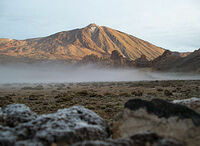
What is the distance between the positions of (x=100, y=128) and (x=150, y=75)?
87.2 m

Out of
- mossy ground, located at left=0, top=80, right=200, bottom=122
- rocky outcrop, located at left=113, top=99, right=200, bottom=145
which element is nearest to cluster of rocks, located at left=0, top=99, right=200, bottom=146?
rocky outcrop, located at left=113, top=99, right=200, bottom=145

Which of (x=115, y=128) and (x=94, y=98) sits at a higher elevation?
(x=115, y=128)

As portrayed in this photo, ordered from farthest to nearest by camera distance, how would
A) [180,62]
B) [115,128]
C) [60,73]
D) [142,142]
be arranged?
[60,73]
[180,62]
[115,128]
[142,142]

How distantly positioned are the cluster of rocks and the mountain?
71.1 meters

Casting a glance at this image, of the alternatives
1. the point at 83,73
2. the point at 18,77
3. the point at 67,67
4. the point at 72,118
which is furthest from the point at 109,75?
the point at 72,118

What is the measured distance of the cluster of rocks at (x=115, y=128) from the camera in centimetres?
370

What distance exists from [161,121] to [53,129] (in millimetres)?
2525

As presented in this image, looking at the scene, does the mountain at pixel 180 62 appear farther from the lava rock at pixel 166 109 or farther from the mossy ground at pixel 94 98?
the lava rock at pixel 166 109

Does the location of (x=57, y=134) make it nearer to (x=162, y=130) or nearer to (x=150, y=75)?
(x=162, y=130)

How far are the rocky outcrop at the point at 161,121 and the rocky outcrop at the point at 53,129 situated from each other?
68 cm

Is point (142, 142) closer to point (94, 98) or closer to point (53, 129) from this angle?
Result: point (53, 129)

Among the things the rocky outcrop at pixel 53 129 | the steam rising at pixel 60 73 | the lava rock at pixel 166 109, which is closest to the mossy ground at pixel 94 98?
the lava rock at pixel 166 109

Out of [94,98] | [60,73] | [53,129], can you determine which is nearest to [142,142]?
[53,129]

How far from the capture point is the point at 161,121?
432cm
